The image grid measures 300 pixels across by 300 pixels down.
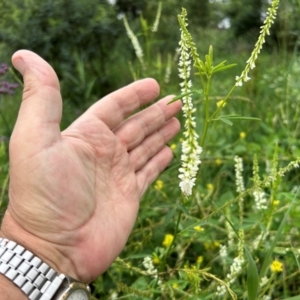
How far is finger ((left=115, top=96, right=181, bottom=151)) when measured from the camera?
1.58m

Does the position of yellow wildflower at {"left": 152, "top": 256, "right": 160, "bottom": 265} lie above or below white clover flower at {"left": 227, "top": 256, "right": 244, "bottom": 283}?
below

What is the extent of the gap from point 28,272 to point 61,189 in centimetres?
23

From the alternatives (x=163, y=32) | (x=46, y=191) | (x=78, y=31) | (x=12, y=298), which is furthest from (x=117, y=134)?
(x=163, y=32)

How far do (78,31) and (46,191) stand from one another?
3.04m

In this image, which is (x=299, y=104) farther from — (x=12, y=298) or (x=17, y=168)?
(x=12, y=298)

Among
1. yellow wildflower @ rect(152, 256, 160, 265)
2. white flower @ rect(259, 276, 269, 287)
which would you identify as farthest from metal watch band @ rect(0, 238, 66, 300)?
white flower @ rect(259, 276, 269, 287)

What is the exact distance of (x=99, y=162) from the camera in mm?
1454

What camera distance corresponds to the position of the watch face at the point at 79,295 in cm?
114

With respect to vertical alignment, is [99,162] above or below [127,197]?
above

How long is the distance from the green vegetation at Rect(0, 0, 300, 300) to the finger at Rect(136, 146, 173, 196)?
3.3 inches

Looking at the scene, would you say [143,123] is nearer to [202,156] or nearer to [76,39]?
[202,156]

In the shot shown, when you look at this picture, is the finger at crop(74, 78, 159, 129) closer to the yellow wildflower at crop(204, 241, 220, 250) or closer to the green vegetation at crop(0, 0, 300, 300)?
the green vegetation at crop(0, 0, 300, 300)

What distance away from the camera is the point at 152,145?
1638 millimetres

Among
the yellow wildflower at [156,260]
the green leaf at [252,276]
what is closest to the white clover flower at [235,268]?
the green leaf at [252,276]
